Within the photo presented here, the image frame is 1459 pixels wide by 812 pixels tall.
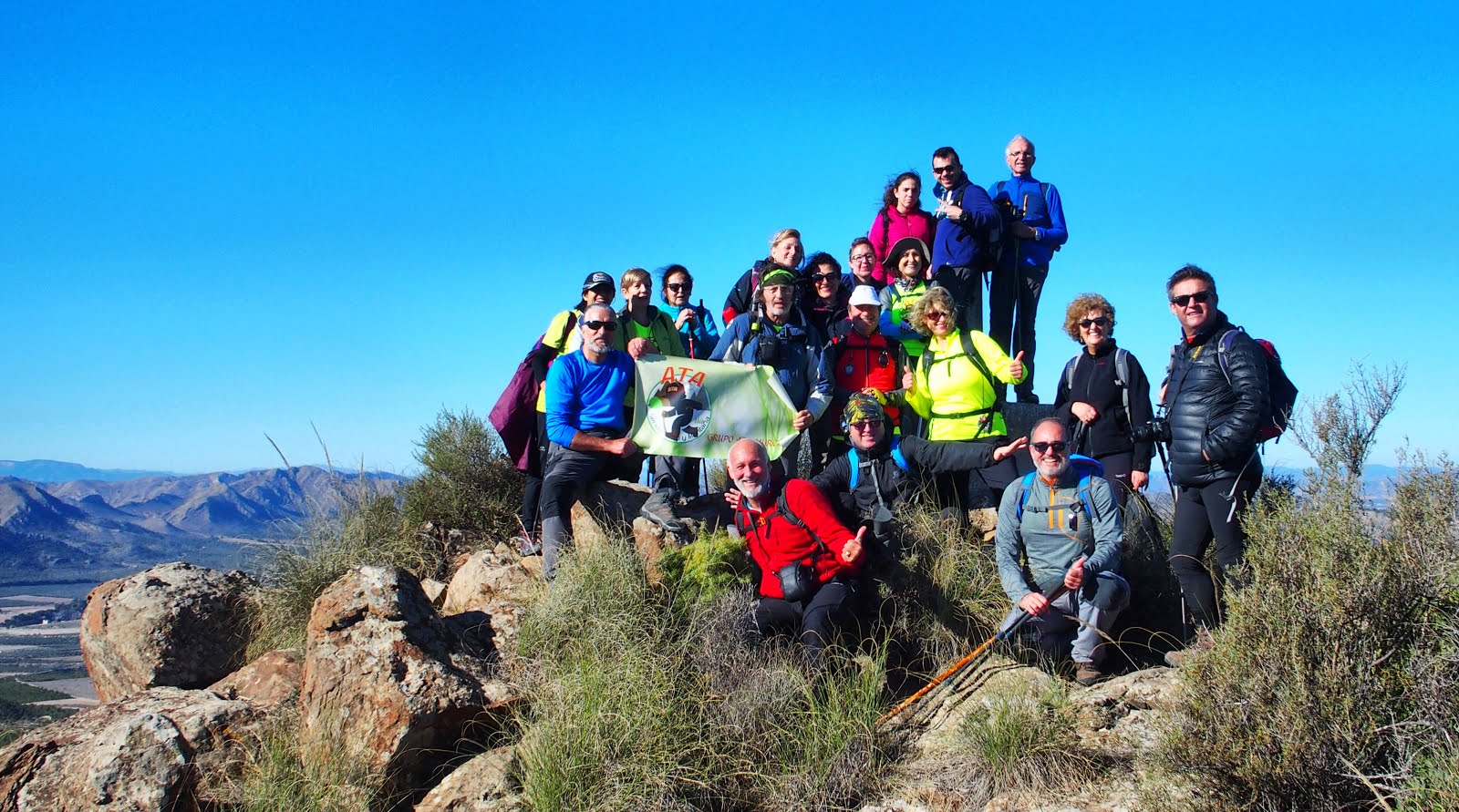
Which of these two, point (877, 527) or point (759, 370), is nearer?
point (877, 527)

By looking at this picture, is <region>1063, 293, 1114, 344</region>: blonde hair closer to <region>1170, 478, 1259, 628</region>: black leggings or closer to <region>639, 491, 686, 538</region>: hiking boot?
<region>1170, 478, 1259, 628</region>: black leggings

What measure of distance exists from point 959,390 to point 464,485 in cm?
485

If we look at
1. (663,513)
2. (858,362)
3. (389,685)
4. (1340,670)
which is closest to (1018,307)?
(858,362)

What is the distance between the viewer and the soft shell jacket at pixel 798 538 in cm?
626

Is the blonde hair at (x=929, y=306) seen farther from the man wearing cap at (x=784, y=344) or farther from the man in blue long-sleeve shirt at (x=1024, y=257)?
the man in blue long-sleeve shirt at (x=1024, y=257)

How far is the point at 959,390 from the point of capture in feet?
24.6

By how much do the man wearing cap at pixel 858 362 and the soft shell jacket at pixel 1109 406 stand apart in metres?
1.45

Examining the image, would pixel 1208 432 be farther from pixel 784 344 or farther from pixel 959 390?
pixel 784 344

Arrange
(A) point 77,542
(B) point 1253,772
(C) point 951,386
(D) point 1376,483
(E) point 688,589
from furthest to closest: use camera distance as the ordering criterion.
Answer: (A) point 77,542 < (C) point 951,386 < (E) point 688,589 < (D) point 1376,483 < (B) point 1253,772

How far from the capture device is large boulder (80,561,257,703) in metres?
7.07

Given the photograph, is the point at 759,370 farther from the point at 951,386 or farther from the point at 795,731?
the point at 795,731

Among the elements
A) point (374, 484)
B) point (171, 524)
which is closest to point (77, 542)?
point (171, 524)

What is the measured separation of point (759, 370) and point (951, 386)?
150 cm

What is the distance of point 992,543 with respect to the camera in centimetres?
754
